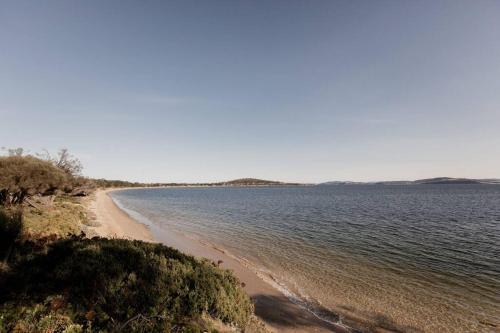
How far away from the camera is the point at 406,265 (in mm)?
19062

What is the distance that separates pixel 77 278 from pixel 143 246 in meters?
2.96

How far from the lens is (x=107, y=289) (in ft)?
23.8

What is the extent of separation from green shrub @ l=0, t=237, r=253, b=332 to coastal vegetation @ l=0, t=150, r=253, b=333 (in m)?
0.02

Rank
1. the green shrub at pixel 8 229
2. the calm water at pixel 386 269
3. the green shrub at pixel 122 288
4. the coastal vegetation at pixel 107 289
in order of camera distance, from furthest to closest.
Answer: the calm water at pixel 386 269 < the green shrub at pixel 8 229 < the green shrub at pixel 122 288 < the coastal vegetation at pixel 107 289

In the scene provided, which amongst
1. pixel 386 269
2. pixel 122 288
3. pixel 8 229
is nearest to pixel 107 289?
pixel 122 288

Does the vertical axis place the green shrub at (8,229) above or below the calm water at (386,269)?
above

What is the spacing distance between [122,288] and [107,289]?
1.27ft

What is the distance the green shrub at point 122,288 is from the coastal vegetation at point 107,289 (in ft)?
0.07

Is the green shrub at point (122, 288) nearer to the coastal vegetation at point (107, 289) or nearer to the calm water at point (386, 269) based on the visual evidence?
the coastal vegetation at point (107, 289)

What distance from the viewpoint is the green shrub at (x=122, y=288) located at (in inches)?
248

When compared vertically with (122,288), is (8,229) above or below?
above

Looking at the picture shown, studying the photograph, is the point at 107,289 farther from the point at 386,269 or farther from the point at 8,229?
the point at 386,269

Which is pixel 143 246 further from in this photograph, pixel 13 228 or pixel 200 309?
pixel 13 228

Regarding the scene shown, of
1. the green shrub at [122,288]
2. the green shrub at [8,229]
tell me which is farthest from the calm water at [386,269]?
the green shrub at [8,229]
